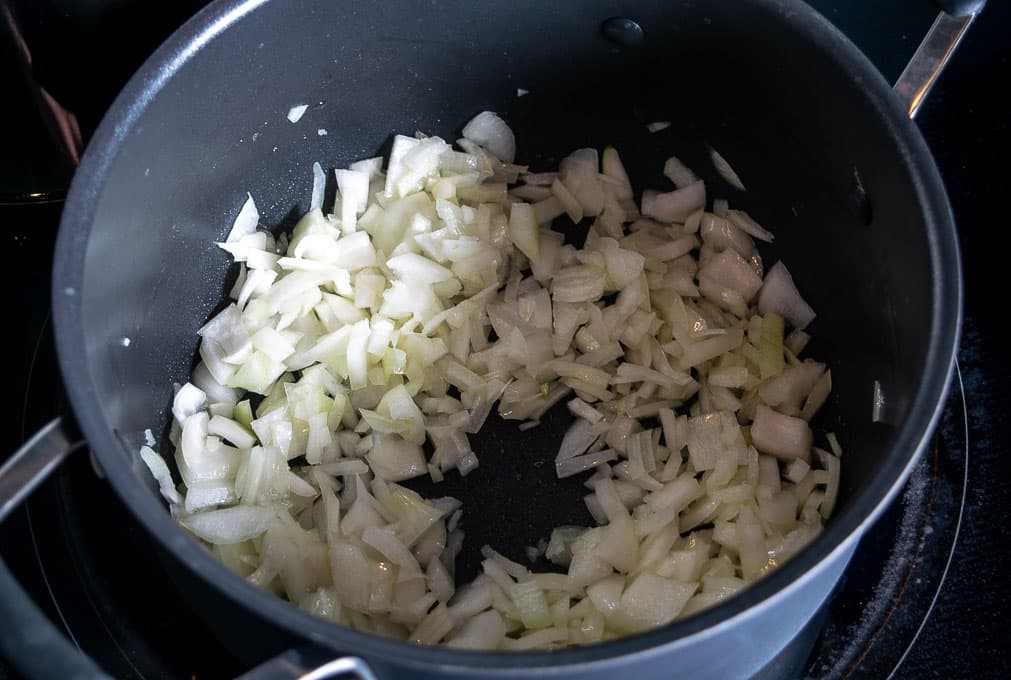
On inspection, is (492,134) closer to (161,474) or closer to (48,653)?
(161,474)

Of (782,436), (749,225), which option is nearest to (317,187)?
(749,225)

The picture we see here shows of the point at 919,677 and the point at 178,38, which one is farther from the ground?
the point at 178,38

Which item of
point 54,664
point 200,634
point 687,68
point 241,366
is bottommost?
point 200,634

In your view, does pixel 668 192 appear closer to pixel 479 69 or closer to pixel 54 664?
pixel 479 69

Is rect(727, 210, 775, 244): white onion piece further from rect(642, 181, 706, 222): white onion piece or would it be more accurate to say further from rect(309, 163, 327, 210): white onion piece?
rect(309, 163, 327, 210): white onion piece

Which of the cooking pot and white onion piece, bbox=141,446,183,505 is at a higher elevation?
the cooking pot

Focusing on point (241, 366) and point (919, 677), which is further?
point (241, 366)

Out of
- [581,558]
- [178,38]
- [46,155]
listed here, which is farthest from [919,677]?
[46,155]

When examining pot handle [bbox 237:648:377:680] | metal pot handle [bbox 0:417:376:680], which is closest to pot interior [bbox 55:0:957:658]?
metal pot handle [bbox 0:417:376:680]
